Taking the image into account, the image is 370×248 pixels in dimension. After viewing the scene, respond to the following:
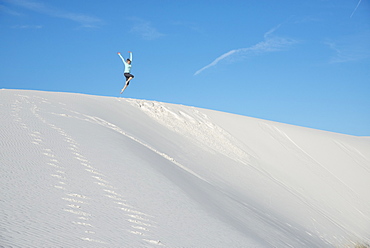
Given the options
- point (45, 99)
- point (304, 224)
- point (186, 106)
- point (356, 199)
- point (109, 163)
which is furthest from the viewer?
point (186, 106)

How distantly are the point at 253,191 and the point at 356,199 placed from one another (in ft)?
17.4

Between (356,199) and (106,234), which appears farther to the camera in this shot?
(356,199)

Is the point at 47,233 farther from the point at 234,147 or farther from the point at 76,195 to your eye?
the point at 234,147

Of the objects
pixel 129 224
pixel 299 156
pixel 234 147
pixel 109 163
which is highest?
pixel 299 156

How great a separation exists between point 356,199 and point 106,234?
11.1 meters

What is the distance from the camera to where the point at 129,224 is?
3.88m

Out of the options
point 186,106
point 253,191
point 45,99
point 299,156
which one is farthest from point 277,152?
point 45,99

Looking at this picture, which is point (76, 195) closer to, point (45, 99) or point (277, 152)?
point (45, 99)

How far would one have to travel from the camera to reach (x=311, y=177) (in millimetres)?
12805

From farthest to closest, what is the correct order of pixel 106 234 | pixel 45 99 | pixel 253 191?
pixel 45 99, pixel 253 191, pixel 106 234

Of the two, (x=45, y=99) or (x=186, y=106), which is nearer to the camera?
(x=45, y=99)

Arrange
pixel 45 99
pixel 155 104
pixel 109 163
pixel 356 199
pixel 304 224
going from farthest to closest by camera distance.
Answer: pixel 155 104
pixel 356 199
pixel 45 99
pixel 304 224
pixel 109 163

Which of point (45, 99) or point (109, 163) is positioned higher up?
point (45, 99)

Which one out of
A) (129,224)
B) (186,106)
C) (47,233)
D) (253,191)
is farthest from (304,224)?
(186,106)
